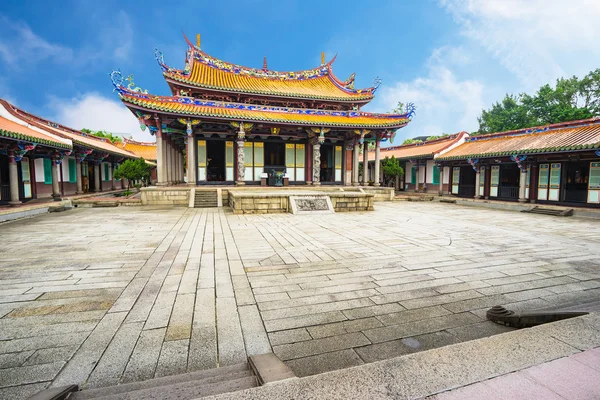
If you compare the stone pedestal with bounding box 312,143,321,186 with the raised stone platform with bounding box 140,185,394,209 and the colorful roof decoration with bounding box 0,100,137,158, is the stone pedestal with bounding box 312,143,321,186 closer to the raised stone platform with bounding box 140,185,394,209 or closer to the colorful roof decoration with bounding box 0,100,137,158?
the raised stone platform with bounding box 140,185,394,209

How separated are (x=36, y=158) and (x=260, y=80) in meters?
13.3

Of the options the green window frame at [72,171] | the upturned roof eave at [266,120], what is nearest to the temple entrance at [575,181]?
the upturned roof eave at [266,120]

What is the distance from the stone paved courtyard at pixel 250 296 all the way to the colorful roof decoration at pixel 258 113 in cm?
915

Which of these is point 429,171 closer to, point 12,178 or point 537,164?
point 537,164

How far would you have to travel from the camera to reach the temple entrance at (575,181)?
1298 cm

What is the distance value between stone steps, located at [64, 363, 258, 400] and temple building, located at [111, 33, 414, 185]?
14.4 metres

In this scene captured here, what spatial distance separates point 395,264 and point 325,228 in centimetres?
335

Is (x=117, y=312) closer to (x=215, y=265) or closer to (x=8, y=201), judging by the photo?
(x=215, y=265)

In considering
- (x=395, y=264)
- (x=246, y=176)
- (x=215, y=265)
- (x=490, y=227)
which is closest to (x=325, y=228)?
(x=395, y=264)

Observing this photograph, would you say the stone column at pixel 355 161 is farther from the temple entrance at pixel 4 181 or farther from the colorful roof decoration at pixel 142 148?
the colorful roof decoration at pixel 142 148

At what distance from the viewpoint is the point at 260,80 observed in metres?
20.2

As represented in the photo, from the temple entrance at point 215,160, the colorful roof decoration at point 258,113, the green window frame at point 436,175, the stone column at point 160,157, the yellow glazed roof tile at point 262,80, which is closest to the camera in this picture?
the colorful roof decoration at point 258,113

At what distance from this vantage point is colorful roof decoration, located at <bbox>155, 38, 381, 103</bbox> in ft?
55.9

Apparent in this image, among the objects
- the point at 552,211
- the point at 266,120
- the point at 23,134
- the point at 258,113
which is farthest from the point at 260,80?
the point at 552,211
